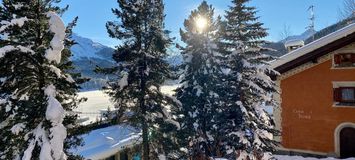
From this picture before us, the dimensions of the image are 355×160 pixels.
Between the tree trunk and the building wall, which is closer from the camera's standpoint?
the tree trunk

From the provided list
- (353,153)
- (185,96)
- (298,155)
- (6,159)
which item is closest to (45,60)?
(6,159)

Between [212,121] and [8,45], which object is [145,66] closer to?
[212,121]

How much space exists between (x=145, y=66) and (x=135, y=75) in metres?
0.75

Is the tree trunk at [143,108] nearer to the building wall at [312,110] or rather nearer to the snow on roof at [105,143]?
the snow on roof at [105,143]

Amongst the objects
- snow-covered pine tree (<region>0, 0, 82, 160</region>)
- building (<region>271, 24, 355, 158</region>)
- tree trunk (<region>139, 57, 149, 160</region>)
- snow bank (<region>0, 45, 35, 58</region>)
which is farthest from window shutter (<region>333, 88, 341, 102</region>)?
snow bank (<region>0, 45, 35, 58</region>)

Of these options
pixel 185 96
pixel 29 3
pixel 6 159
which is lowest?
pixel 6 159

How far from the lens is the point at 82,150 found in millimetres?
20500

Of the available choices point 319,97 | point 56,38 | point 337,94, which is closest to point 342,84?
point 337,94

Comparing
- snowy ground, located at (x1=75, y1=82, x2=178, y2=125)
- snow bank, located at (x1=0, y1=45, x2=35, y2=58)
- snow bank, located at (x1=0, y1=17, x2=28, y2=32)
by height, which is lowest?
snowy ground, located at (x1=75, y1=82, x2=178, y2=125)

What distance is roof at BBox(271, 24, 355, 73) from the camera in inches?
883

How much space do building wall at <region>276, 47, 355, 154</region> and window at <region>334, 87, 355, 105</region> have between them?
1.04 ft

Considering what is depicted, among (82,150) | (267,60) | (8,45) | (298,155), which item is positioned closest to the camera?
(8,45)

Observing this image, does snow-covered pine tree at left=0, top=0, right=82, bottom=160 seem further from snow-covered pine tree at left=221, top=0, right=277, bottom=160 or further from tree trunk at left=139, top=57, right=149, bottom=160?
snow-covered pine tree at left=221, top=0, right=277, bottom=160

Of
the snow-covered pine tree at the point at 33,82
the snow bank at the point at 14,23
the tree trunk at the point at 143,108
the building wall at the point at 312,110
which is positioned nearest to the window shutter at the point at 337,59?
the building wall at the point at 312,110
